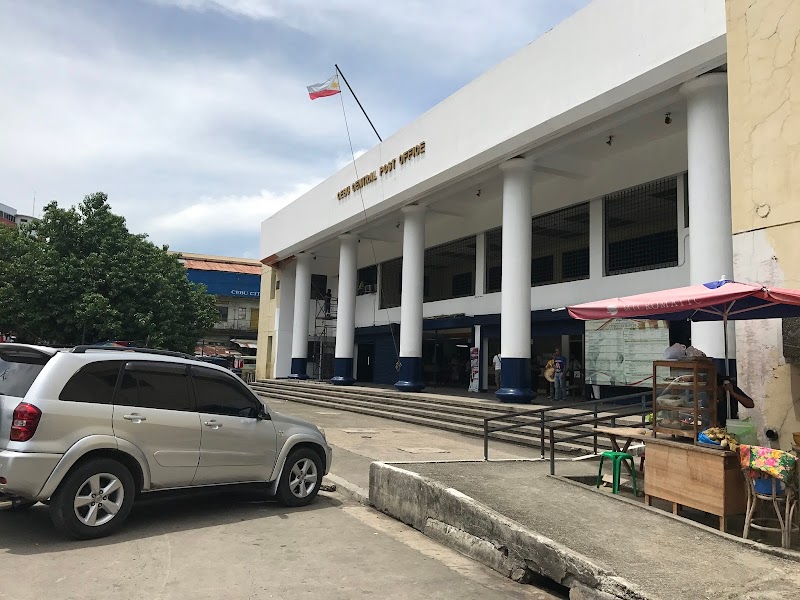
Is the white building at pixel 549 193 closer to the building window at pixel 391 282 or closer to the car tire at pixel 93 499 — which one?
the building window at pixel 391 282

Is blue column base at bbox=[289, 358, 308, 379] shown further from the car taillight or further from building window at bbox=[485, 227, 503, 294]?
the car taillight

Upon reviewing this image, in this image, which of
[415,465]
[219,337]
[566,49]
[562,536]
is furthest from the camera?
[219,337]

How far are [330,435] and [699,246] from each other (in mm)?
8208

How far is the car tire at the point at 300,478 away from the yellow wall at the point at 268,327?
24242mm

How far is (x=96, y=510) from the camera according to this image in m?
5.71

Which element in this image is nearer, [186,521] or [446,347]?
[186,521]

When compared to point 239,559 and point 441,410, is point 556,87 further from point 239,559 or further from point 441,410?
point 239,559

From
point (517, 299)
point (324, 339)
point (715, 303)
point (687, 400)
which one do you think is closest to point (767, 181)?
point (715, 303)

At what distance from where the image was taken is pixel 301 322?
28.8m

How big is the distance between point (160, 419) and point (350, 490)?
2.91m

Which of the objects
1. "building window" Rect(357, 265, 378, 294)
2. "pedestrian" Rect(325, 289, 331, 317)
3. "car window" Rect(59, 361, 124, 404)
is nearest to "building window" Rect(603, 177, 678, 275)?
"car window" Rect(59, 361, 124, 404)

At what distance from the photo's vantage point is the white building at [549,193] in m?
11.3

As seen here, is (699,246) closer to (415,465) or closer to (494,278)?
(415,465)

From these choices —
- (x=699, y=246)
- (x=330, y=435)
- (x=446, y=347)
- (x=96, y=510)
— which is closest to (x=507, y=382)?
(x=330, y=435)
